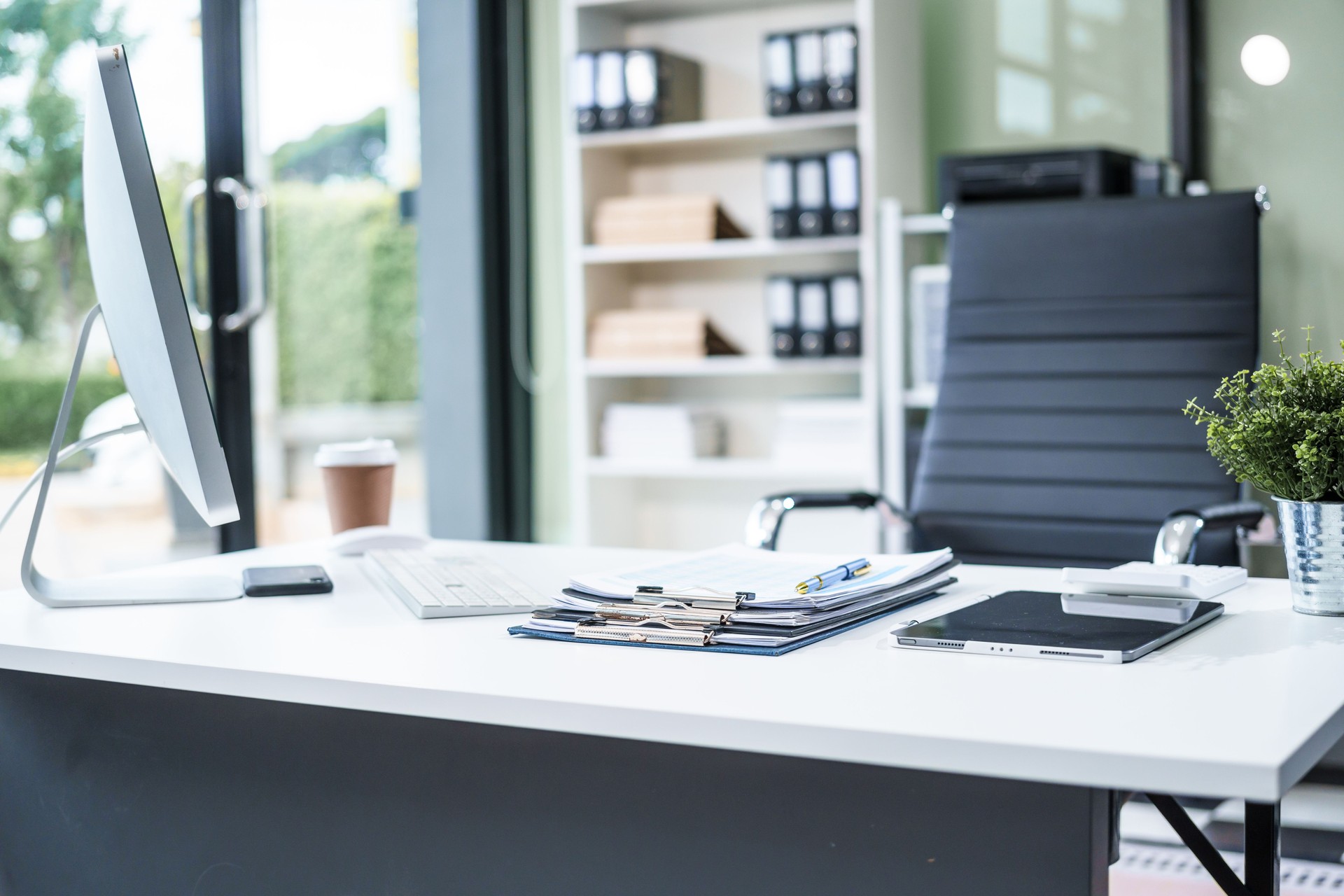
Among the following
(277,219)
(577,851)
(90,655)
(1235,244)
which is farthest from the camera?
(277,219)

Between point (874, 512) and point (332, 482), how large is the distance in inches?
75.0

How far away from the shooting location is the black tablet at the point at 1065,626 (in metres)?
1.05

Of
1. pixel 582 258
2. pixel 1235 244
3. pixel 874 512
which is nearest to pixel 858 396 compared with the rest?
pixel 874 512

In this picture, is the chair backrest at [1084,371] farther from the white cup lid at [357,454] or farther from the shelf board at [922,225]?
the white cup lid at [357,454]

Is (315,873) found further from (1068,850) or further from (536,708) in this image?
(1068,850)

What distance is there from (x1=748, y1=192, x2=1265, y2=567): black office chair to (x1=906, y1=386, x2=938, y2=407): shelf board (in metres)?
0.82

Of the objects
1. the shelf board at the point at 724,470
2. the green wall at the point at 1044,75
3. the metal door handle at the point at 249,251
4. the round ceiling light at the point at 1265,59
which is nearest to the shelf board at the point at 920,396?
the shelf board at the point at 724,470

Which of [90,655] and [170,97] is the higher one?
[170,97]

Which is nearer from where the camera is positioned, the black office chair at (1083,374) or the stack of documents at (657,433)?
the black office chair at (1083,374)

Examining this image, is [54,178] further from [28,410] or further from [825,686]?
[825,686]

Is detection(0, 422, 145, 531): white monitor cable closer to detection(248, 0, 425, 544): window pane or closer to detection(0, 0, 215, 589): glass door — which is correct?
detection(0, 0, 215, 589): glass door

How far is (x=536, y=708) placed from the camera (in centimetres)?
95

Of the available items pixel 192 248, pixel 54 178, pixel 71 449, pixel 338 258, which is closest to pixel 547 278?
pixel 192 248

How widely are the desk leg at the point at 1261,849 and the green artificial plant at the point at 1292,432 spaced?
0.95 feet
